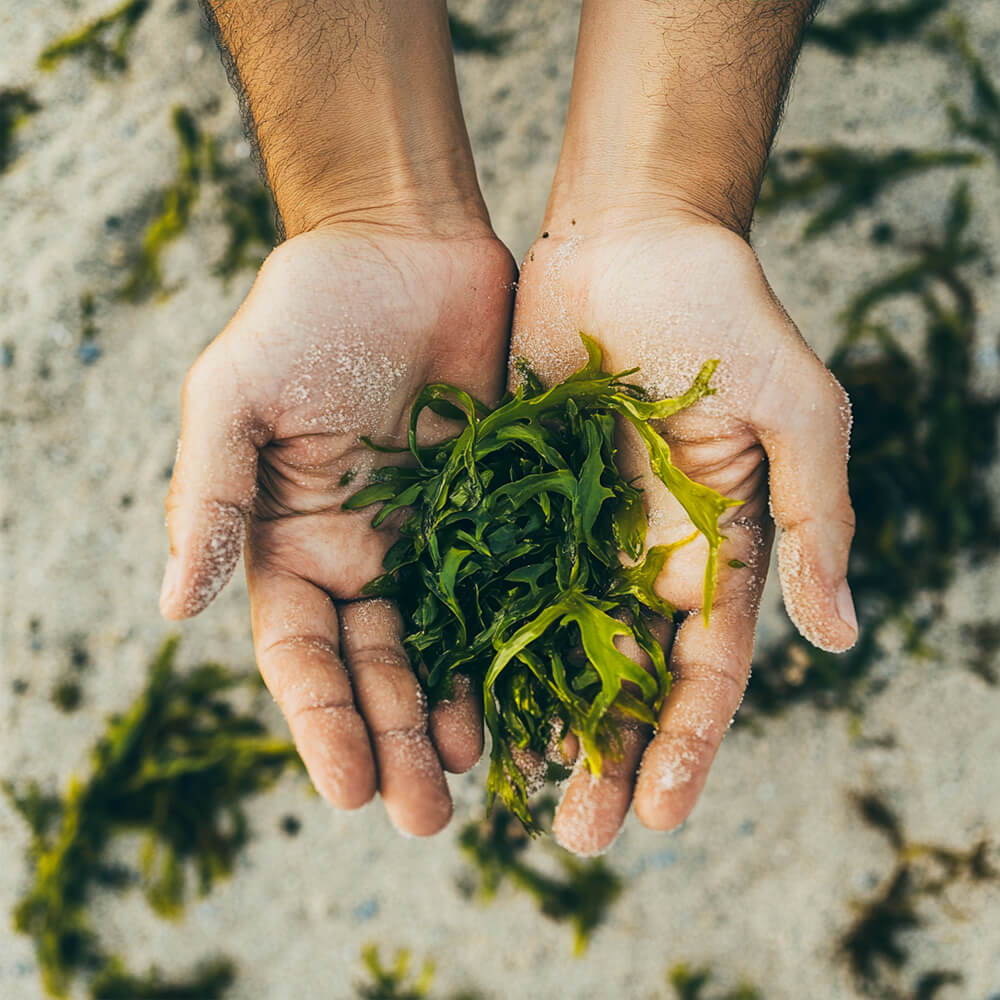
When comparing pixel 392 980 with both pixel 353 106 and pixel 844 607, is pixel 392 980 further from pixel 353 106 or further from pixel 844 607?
pixel 353 106

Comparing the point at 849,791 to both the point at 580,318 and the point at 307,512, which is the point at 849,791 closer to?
the point at 580,318

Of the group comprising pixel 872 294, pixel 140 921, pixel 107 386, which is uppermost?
pixel 107 386

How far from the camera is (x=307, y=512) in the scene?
7.57 ft

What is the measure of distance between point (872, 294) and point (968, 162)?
0.58 metres

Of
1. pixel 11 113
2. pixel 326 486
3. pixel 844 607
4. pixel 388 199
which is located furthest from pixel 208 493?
pixel 11 113

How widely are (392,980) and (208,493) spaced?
6.35 ft

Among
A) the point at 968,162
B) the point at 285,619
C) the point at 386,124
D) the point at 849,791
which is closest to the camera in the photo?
the point at 285,619

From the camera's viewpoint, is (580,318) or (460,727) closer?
(460,727)

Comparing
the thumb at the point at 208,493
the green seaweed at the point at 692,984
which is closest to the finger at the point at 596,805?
the thumb at the point at 208,493

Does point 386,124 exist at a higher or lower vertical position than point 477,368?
higher

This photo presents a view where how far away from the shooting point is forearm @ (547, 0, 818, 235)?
8.30 ft

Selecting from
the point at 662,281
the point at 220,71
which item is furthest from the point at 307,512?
the point at 220,71

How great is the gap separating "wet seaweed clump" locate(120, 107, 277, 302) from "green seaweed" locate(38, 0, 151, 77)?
0.31m

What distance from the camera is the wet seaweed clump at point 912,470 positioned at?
3.17m
